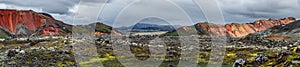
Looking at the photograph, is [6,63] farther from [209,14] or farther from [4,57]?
[209,14]

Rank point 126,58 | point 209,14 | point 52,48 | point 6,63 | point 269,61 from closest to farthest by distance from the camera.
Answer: point 269,61, point 209,14, point 6,63, point 126,58, point 52,48

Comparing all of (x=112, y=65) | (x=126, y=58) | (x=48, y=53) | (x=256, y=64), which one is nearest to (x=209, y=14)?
(x=256, y=64)

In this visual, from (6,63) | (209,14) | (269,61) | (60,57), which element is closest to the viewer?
(269,61)

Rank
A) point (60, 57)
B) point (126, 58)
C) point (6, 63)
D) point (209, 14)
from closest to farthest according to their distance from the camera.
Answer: point (209, 14) < point (6, 63) < point (60, 57) < point (126, 58)

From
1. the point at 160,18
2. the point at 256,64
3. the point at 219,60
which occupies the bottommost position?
the point at 219,60

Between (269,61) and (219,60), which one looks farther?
(219,60)

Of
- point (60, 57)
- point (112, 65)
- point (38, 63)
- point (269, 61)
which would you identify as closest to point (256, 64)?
point (269, 61)

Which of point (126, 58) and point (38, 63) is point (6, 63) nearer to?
point (38, 63)

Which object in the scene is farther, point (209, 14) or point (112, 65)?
point (112, 65)

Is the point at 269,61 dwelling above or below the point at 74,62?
above
